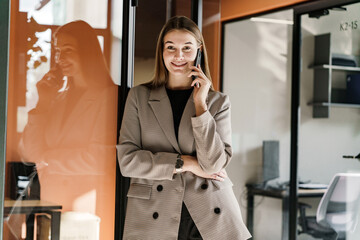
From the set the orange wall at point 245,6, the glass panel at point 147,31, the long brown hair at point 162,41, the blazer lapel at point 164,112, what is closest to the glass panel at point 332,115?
the orange wall at point 245,6

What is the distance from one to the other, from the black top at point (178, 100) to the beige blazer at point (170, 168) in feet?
0.15

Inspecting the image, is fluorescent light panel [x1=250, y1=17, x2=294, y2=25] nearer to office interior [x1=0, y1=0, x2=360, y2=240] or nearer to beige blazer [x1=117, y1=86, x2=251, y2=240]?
office interior [x1=0, y1=0, x2=360, y2=240]

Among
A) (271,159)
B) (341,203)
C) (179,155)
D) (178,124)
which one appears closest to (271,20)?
(271,159)

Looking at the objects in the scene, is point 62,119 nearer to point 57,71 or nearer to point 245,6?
point 57,71

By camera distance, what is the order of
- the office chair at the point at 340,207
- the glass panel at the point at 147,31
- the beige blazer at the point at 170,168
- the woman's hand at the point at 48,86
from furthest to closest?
the office chair at the point at 340,207 → the glass panel at the point at 147,31 → the woman's hand at the point at 48,86 → the beige blazer at the point at 170,168

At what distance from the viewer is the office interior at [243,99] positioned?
2.37m

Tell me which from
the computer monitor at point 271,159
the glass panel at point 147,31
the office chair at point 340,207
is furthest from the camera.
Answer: the computer monitor at point 271,159

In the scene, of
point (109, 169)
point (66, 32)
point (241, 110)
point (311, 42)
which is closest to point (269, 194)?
point (241, 110)

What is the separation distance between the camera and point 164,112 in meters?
2.30

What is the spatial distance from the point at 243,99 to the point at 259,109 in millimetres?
207

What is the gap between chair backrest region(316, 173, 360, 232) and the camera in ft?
14.9

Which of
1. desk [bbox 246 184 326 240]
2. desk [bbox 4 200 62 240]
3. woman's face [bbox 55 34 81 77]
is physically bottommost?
desk [bbox 246 184 326 240]

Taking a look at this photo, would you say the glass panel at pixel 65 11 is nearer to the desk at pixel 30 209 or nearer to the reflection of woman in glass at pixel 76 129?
the reflection of woman in glass at pixel 76 129

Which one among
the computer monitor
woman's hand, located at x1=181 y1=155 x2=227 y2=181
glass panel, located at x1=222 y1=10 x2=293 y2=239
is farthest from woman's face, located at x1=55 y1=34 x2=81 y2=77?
the computer monitor
